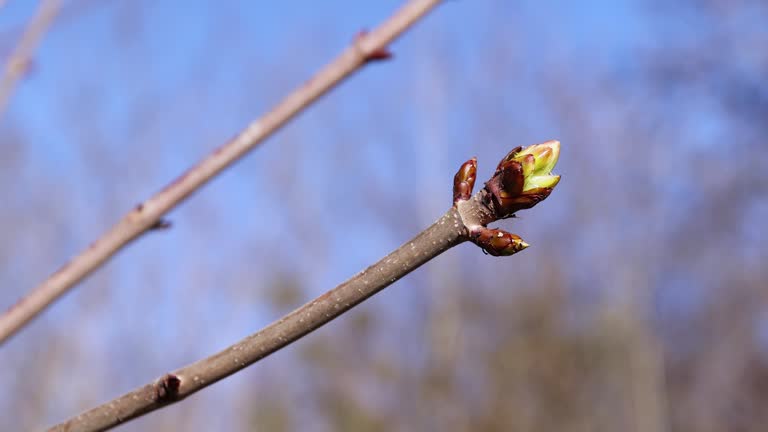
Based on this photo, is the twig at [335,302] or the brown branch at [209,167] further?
the brown branch at [209,167]

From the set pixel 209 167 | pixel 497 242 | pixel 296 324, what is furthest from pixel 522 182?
pixel 209 167

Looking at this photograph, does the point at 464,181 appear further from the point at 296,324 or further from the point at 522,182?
the point at 296,324

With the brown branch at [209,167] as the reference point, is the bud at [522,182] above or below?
below

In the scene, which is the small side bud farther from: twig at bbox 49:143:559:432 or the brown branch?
the brown branch

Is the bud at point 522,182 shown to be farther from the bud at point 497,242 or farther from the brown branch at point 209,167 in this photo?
the brown branch at point 209,167

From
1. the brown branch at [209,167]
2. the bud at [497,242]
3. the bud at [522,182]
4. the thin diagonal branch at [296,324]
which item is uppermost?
the brown branch at [209,167]

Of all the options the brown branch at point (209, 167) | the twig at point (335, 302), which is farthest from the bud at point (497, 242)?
the brown branch at point (209, 167)
